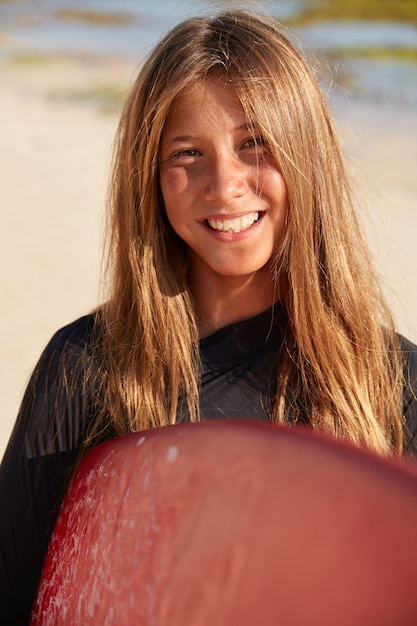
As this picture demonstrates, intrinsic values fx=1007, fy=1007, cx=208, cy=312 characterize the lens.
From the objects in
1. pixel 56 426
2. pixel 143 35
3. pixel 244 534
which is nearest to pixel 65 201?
pixel 56 426

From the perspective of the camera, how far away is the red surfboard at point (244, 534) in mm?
962

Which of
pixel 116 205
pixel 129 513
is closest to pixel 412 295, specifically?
pixel 116 205

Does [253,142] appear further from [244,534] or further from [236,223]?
[244,534]

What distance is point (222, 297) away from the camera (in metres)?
1.69

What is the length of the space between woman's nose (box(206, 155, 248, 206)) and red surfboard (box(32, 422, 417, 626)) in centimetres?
41

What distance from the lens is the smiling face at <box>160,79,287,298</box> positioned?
153cm

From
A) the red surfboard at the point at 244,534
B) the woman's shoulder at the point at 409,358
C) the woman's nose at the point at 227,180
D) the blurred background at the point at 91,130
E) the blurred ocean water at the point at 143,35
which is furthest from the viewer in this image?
the blurred ocean water at the point at 143,35

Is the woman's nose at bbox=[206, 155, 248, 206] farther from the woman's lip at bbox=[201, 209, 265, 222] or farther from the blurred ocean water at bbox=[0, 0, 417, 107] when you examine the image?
the blurred ocean water at bbox=[0, 0, 417, 107]

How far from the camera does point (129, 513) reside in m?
1.25

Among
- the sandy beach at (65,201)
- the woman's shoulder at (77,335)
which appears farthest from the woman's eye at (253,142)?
the sandy beach at (65,201)

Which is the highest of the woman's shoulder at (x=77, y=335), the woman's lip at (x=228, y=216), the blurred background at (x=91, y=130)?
the blurred background at (x=91, y=130)

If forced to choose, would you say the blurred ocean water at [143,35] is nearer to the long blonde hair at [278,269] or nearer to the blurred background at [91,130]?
the blurred background at [91,130]

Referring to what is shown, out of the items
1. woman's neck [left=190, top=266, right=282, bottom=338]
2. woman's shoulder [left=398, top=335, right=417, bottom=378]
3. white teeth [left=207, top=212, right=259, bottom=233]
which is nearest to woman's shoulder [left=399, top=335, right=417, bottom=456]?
woman's shoulder [left=398, top=335, right=417, bottom=378]

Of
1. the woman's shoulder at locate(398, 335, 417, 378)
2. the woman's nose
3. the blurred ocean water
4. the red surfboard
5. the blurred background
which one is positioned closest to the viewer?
the red surfboard
